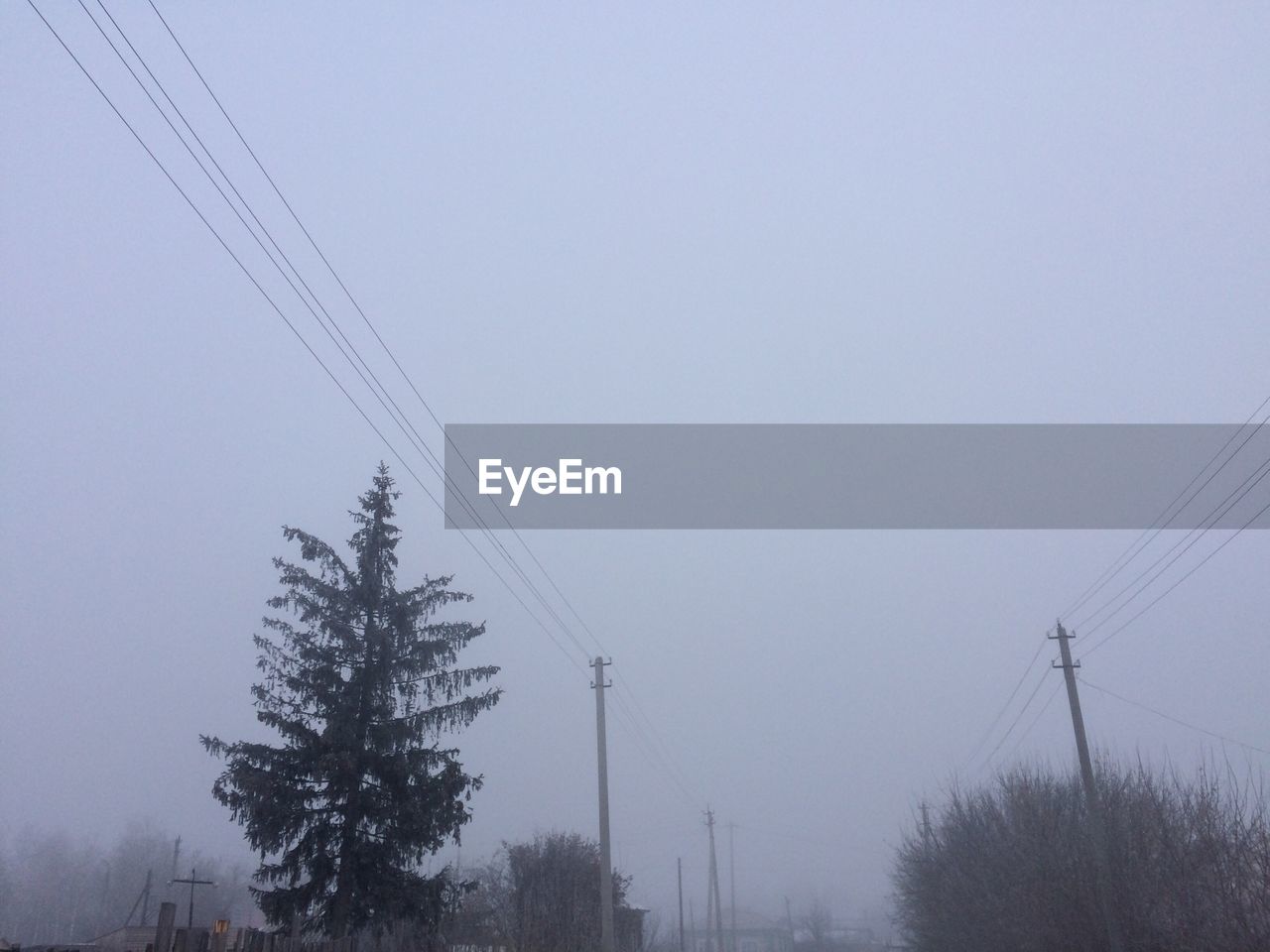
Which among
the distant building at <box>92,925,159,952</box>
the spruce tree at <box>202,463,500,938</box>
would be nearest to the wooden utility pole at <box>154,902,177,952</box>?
the spruce tree at <box>202,463,500,938</box>

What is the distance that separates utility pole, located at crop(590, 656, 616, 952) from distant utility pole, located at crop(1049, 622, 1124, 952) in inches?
380

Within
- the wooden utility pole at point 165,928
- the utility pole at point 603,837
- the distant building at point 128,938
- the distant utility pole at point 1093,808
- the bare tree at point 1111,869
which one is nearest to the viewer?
the wooden utility pole at point 165,928

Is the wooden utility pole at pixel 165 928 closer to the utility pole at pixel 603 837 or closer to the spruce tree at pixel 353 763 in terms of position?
the spruce tree at pixel 353 763

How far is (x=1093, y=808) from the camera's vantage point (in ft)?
66.7

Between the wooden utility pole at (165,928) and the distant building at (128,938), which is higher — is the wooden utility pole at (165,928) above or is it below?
above

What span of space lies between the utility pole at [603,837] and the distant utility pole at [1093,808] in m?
9.66

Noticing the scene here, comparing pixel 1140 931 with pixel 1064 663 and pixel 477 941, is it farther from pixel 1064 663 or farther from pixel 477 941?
pixel 477 941

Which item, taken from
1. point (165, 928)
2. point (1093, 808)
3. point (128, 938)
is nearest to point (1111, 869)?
point (1093, 808)

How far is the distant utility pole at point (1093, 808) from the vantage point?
1865 centimetres

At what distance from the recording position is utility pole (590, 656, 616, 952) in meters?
22.8

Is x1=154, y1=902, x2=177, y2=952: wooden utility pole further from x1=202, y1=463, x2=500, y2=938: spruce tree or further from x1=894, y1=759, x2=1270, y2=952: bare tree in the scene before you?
x1=894, y1=759, x2=1270, y2=952: bare tree

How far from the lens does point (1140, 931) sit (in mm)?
18281

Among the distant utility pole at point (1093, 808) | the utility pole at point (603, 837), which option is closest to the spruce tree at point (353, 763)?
the utility pole at point (603, 837)

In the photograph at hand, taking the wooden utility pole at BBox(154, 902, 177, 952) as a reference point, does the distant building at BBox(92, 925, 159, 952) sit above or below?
below
